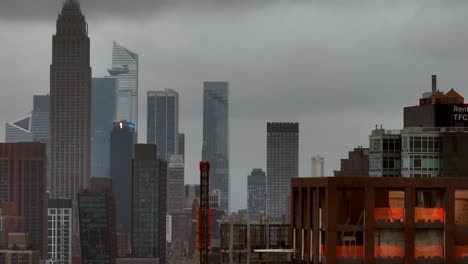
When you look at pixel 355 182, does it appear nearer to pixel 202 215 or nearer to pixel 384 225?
pixel 384 225

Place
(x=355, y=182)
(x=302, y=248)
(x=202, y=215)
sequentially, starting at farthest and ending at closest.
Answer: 1. (x=202, y=215)
2. (x=302, y=248)
3. (x=355, y=182)

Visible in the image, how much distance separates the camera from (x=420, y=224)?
A: 316 ft

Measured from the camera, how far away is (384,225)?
3772 inches

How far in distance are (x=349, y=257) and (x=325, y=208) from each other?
3463 millimetres

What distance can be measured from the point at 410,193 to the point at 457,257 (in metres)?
5.24

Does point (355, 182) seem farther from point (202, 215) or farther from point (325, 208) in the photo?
point (202, 215)

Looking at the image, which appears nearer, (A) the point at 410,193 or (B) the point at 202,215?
(A) the point at 410,193

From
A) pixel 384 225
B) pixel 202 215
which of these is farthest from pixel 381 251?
pixel 202 215

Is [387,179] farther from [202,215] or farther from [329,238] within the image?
[202,215]

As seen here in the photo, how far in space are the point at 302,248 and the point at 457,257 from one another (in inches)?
426

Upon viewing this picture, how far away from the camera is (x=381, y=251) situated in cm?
9594

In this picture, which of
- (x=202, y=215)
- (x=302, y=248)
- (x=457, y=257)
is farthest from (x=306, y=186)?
(x=202, y=215)

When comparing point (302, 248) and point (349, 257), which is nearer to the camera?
point (349, 257)

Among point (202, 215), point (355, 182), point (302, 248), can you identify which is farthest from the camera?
point (202, 215)
